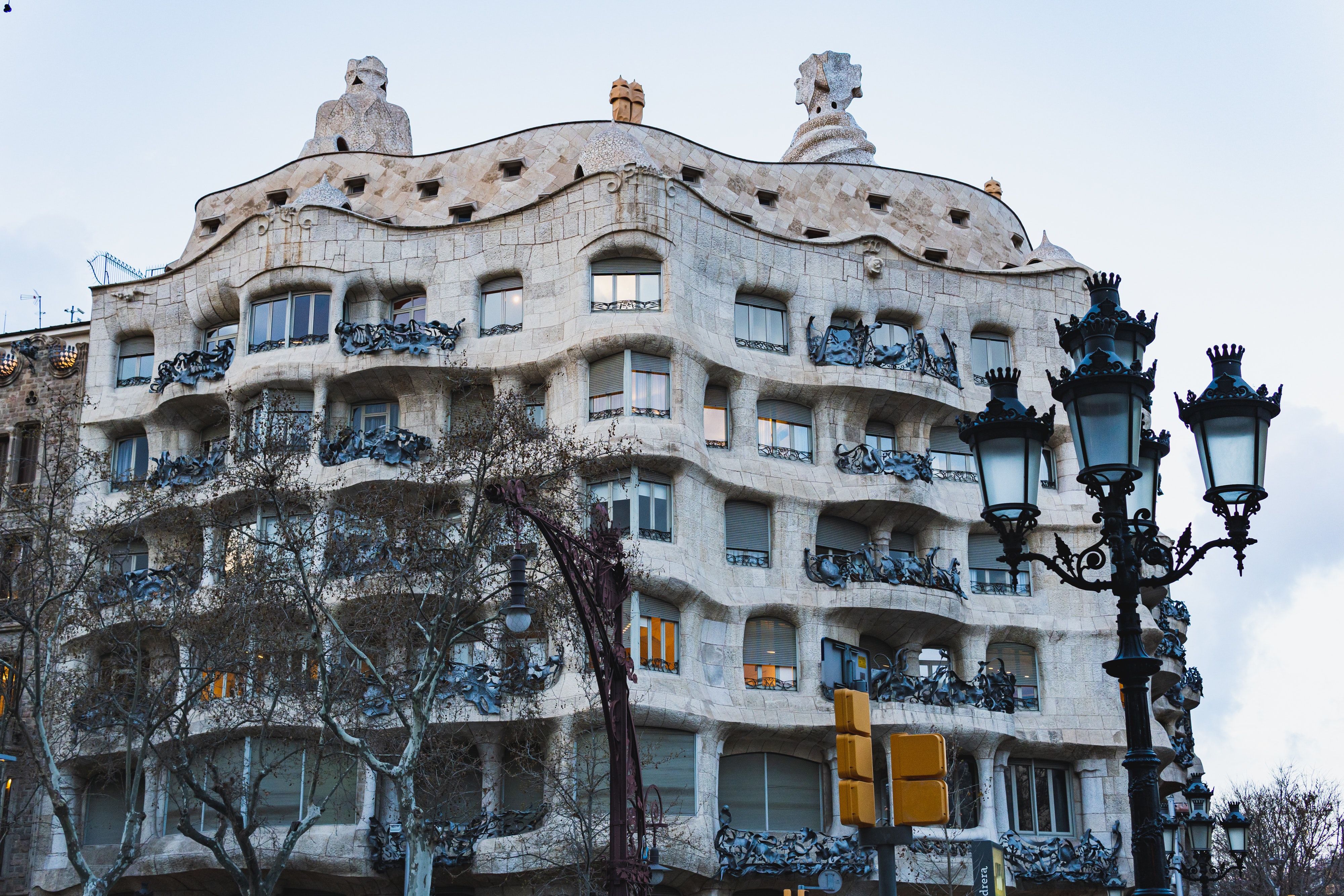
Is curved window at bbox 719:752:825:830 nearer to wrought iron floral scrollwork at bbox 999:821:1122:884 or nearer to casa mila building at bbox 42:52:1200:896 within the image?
casa mila building at bbox 42:52:1200:896

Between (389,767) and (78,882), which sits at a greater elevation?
(389,767)

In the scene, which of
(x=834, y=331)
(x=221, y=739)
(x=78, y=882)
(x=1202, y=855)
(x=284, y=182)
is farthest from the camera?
(x=284, y=182)

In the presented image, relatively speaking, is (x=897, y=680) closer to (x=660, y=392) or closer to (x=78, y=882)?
(x=660, y=392)

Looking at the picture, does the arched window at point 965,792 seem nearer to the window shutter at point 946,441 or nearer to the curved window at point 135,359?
the window shutter at point 946,441

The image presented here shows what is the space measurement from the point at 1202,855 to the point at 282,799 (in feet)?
65.0

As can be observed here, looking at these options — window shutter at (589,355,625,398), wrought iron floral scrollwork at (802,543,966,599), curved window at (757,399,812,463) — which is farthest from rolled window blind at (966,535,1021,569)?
window shutter at (589,355,625,398)

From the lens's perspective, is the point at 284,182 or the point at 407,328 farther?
the point at 284,182

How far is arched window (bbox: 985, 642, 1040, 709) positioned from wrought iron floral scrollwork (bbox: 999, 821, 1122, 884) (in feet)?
10.7

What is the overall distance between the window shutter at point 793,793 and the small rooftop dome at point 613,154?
13881 millimetres

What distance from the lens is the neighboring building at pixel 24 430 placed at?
120 feet

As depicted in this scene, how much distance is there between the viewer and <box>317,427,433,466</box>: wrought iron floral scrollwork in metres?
34.5

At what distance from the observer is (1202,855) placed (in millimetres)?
22234

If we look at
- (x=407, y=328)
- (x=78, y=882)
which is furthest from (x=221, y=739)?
(x=407, y=328)

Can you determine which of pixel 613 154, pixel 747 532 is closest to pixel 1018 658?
pixel 747 532
